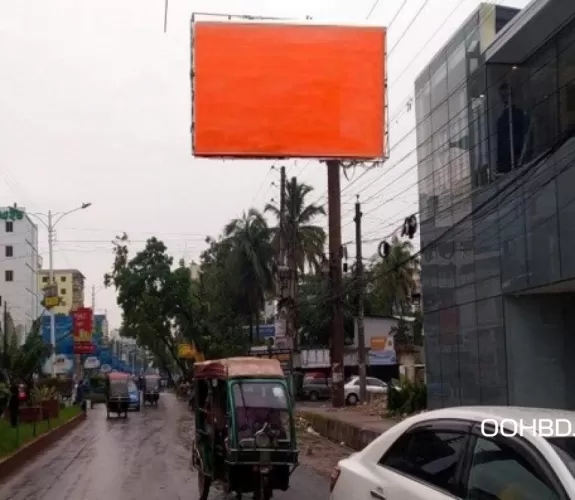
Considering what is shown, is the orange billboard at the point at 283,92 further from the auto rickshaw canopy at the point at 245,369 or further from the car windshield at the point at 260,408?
the car windshield at the point at 260,408

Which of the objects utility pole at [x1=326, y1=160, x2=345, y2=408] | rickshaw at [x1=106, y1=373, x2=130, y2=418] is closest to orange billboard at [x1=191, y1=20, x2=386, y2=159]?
utility pole at [x1=326, y1=160, x2=345, y2=408]

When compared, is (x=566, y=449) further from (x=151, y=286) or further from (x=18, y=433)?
(x=151, y=286)

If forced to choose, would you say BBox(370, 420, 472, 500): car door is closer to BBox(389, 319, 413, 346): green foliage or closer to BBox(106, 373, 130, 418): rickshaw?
BBox(106, 373, 130, 418): rickshaw

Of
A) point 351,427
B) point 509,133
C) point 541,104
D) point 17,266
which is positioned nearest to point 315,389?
point 351,427

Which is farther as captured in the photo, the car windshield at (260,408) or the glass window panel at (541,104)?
the glass window panel at (541,104)

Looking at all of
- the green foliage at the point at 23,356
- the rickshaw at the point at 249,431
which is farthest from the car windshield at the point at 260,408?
the green foliage at the point at 23,356

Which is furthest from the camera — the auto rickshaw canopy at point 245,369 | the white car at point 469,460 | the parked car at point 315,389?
the parked car at point 315,389

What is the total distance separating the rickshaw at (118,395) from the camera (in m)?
42.9

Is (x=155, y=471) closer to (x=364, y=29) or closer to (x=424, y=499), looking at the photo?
(x=364, y=29)

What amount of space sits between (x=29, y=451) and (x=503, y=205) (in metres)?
12.7

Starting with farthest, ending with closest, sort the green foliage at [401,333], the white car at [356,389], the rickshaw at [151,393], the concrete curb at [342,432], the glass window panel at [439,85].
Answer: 1. the green foliage at [401,333]
2. the rickshaw at [151,393]
3. the white car at [356,389]
4. the glass window panel at [439,85]
5. the concrete curb at [342,432]

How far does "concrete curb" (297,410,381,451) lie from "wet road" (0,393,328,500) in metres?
2.78

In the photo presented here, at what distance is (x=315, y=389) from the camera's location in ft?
171

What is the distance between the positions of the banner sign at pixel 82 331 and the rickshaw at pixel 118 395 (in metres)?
8.55
